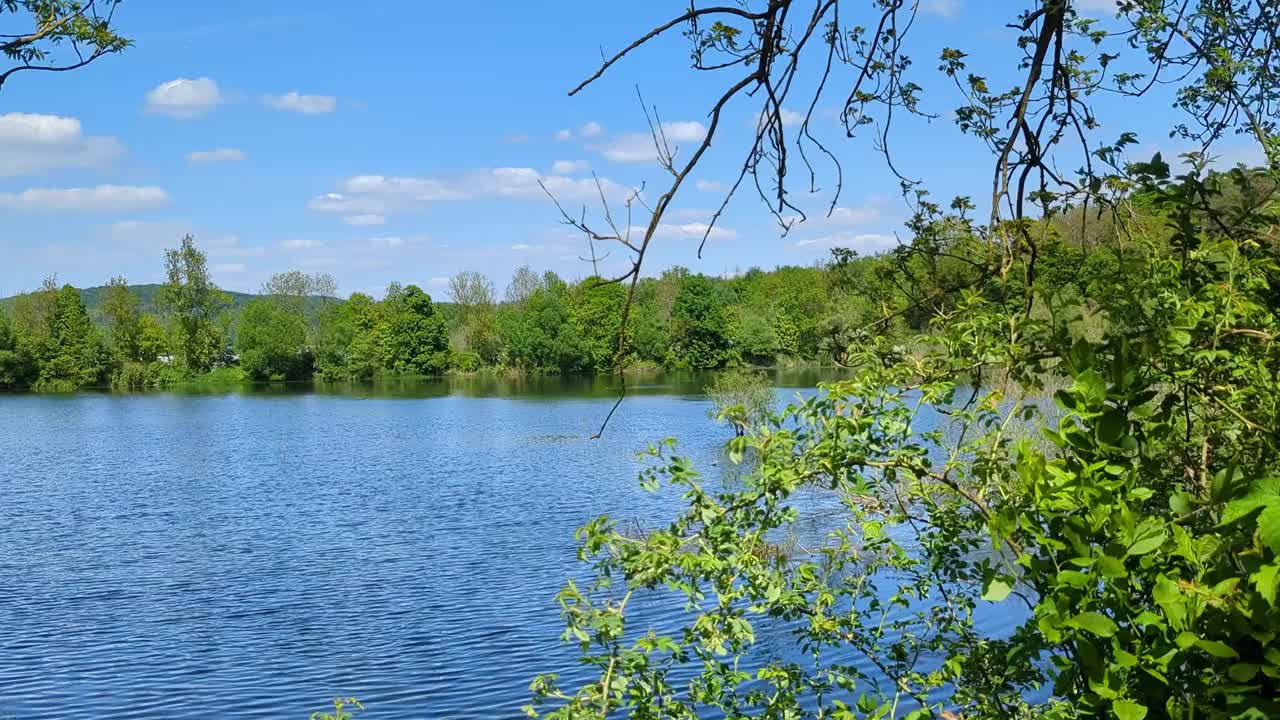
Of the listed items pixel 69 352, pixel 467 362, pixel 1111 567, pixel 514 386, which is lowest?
pixel 514 386

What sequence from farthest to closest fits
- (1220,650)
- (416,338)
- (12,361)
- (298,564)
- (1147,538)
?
(416,338)
(12,361)
(298,564)
(1147,538)
(1220,650)

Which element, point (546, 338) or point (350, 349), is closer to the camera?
point (546, 338)

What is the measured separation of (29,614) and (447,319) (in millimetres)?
85761

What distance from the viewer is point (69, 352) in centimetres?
7894

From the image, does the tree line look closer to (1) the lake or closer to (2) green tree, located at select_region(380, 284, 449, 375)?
(2) green tree, located at select_region(380, 284, 449, 375)

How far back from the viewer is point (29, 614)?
1523cm

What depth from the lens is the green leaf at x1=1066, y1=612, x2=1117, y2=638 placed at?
5.29 feet

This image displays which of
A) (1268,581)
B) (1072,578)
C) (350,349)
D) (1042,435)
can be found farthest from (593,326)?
(1268,581)

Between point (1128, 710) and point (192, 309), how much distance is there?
3868 inches

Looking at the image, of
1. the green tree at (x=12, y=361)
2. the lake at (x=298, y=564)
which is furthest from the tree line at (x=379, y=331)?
the lake at (x=298, y=564)

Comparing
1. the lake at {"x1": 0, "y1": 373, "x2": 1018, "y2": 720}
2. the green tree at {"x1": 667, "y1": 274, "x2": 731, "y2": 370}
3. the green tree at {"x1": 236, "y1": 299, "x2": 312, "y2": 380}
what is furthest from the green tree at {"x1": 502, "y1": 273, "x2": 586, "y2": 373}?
the lake at {"x1": 0, "y1": 373, "x2": 1018, "y2": 720}

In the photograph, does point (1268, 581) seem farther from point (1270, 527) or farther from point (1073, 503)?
point (1073, 503)

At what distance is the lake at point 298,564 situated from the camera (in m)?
12.4

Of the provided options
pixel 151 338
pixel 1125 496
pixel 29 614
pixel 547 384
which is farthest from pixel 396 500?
pixel 151 338
